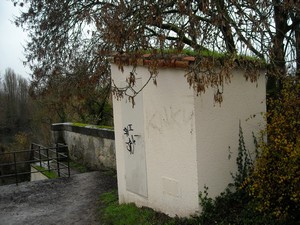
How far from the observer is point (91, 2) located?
8578 millimetres

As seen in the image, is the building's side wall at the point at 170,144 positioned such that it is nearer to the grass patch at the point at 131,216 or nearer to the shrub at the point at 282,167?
the grass patch at the point at 131,216

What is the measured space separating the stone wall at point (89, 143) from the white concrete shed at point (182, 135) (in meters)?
4.39

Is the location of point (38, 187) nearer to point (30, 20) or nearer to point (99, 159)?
point (99, 159)

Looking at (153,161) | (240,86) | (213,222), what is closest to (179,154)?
(153,161)

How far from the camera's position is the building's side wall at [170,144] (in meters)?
5.20

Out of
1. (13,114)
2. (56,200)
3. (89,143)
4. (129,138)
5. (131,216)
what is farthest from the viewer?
(13,114)

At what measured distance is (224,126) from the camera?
545 centimetres

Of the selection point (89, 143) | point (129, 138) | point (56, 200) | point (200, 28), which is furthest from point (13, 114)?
point (200, 28)

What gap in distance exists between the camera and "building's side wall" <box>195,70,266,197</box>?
5160 mm

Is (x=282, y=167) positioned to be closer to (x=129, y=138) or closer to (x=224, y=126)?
(x=224, y=126)

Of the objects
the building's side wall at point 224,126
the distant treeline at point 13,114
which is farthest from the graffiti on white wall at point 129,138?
the distant treeline at point 13,114

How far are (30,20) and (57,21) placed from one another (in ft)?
3.36

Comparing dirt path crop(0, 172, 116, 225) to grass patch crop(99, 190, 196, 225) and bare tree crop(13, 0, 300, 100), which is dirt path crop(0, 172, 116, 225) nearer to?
grass patch crop(99, 190, 196, 225)

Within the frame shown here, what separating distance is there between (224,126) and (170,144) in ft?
2.90
